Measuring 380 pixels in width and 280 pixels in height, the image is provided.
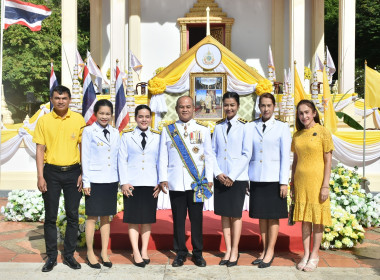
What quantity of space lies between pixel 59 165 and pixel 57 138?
0.93 ft

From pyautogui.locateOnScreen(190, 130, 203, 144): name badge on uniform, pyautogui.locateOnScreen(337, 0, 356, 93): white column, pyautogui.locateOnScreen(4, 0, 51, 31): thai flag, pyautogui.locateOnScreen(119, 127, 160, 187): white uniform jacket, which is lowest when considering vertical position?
pyautogui.locateOnScreen(119, 127, 160, 187): white uniform jacket

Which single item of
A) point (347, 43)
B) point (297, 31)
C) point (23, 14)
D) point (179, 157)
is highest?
point (297, 31)

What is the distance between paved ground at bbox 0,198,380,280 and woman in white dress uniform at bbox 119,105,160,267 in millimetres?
296

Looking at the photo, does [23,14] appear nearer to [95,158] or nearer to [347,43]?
[95,158]

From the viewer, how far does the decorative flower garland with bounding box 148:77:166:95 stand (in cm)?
1222

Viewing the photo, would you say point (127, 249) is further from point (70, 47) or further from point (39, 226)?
point (70, 47)

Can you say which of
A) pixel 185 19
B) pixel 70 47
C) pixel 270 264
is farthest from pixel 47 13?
pixel 185 19

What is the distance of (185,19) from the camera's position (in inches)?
683

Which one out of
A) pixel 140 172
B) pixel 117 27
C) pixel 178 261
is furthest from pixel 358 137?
pixel 117 27

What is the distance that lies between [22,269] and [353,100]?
38.4 feet

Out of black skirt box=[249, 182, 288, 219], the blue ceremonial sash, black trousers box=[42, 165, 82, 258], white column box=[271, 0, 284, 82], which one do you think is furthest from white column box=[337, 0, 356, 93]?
black trousers box=[42, 165, 82, 258]

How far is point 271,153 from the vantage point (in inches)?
187

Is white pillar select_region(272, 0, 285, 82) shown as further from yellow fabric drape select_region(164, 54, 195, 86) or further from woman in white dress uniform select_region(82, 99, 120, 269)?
woman in white dress uniform select_region(82, 99, 120, 269)

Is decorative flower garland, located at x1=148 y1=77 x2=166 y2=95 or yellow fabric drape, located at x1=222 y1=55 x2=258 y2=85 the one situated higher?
yellow fabric drape, located at x1=222 y1=55 x2=258 y2=85
